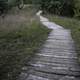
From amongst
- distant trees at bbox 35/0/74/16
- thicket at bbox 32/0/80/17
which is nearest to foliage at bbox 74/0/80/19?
thicket at bbox 32/0/80/17

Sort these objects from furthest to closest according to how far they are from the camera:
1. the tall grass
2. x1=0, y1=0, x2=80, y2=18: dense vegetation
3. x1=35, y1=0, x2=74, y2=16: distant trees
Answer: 1. x1=35, y1=0, x2=74, y2=16: distant trees
2. x1=0, y1=0, x2=80, y2=18: dense vegetation
3. the tall grass

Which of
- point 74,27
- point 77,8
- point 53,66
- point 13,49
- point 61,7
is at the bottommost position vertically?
point 61,7

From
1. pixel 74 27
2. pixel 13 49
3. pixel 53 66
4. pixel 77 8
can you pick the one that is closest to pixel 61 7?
pixel 77 8

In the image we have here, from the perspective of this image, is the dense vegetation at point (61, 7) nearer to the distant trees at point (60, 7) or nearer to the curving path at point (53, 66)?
the distant trees at point (60, 7)

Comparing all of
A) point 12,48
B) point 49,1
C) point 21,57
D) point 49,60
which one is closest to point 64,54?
point 49,60

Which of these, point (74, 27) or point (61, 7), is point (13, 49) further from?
point (61, 7)

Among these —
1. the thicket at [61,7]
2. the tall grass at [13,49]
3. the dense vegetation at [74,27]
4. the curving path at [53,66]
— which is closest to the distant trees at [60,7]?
the thicket at [61,7]

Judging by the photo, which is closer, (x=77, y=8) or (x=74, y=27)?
(x=74, y=27)

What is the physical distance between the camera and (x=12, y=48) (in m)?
6.37

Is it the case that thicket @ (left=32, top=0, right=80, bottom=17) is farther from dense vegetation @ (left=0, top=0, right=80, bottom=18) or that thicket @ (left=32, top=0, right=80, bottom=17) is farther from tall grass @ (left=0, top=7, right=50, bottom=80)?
tall grass @ (left=0, top=7, right=50, bottom=80)

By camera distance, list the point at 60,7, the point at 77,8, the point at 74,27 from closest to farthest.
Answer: the point at 74,27, the point at 77,8, the point at 60,7

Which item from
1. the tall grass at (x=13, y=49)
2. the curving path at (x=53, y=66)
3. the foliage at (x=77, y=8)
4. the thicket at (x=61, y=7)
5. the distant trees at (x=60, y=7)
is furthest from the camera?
the distant trees at (x=60, y=7)

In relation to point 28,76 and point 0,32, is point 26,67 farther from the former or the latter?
point 0,32

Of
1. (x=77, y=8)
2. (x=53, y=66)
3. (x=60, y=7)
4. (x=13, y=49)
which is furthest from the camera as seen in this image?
(x=60, y=7)
